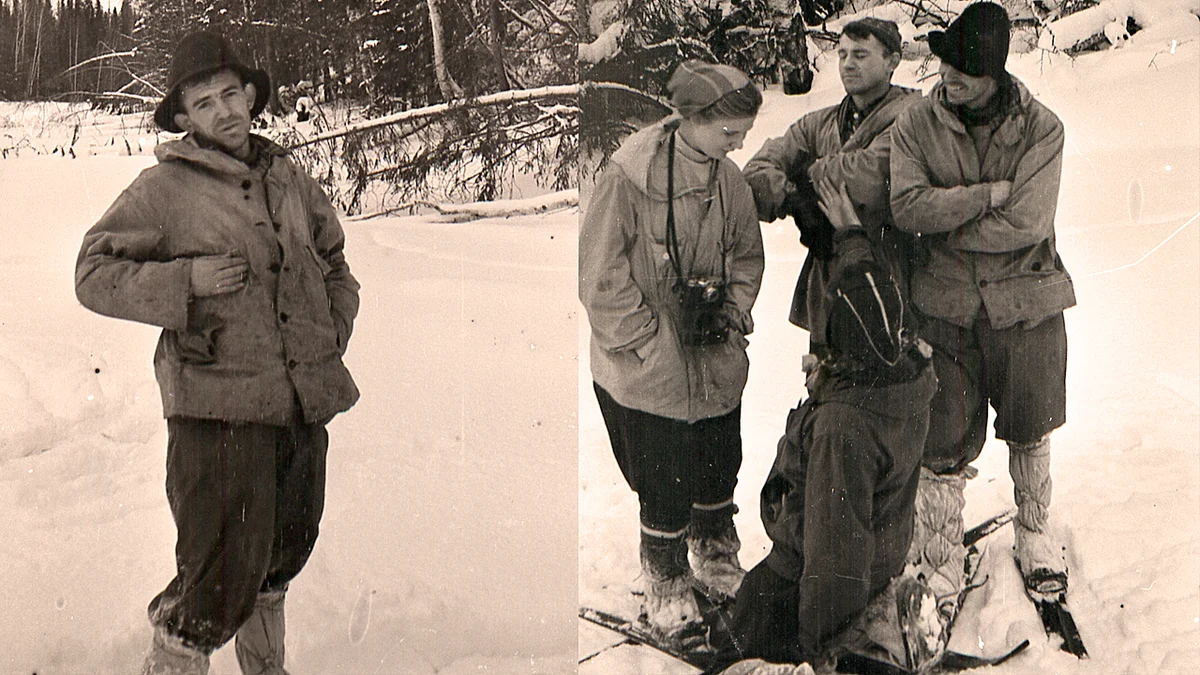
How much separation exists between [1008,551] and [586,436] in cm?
112

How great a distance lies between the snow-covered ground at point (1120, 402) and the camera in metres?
2.86

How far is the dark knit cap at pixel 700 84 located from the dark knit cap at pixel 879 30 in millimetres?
278

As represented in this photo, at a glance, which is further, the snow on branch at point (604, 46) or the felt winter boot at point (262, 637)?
the snow on branch at point (604, 46)

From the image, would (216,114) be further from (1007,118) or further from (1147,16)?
(1147,16)

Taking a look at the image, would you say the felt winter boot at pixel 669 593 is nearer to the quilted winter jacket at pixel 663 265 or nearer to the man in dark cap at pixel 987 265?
the quilted winter jacket at pixel 663 265

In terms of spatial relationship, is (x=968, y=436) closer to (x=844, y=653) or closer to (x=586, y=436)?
(x=844, y=653)

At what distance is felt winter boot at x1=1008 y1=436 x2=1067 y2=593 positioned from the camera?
2895 millimetres

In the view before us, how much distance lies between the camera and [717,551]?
296 cm

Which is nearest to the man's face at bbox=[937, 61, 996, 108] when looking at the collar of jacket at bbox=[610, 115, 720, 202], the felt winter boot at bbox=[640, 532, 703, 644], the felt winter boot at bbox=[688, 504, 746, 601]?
the collar of jacket at bbox=[610, 115, 720, 202]

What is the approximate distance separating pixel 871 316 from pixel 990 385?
368 mm

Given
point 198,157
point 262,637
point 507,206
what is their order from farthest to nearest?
point 507,206 < point 262,637 < point 198,157

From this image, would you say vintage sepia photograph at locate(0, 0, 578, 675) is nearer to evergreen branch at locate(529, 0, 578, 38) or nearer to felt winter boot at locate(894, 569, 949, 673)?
evergreen branch at locate(529, 0, 578, 38)

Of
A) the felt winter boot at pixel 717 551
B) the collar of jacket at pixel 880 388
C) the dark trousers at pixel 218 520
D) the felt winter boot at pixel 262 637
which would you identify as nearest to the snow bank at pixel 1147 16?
the collar of jacket at pixel 880 388

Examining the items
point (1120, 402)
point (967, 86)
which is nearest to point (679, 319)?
point (967, 86)
